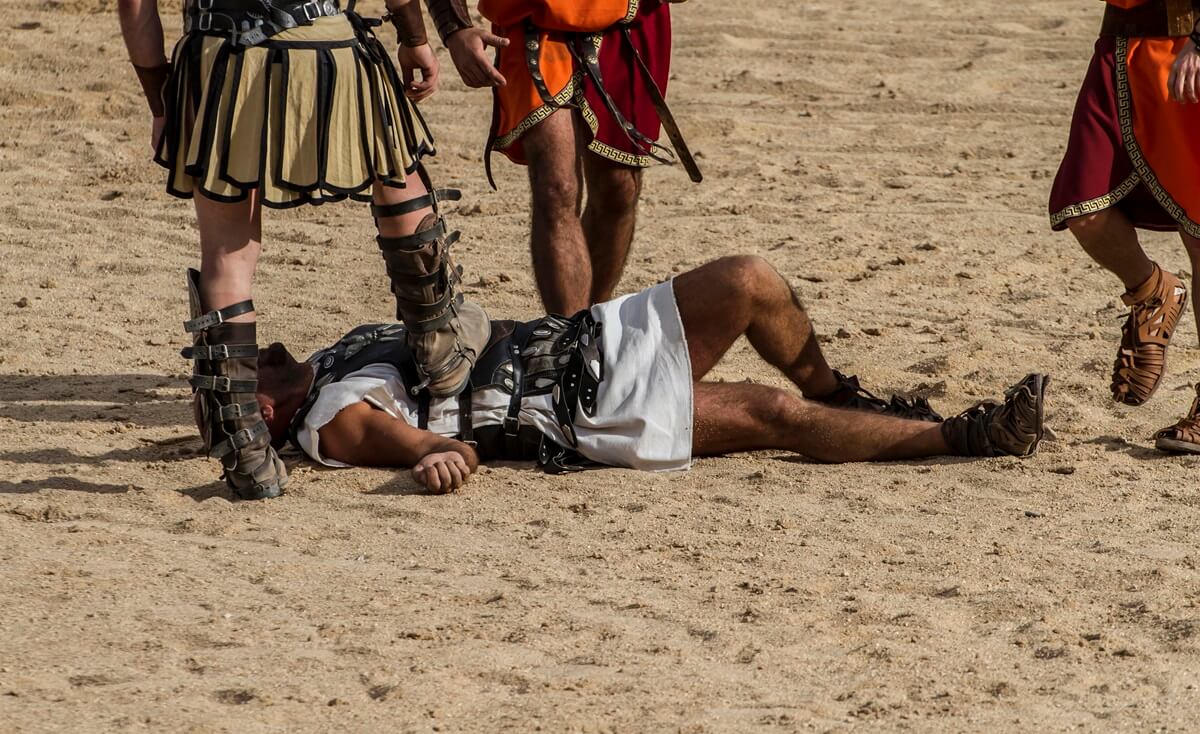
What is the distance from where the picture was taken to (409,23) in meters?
4.02

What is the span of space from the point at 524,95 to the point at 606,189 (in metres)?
0.49

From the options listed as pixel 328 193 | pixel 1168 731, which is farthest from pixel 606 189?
pixel 1168 731

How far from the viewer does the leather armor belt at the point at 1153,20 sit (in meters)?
4.48

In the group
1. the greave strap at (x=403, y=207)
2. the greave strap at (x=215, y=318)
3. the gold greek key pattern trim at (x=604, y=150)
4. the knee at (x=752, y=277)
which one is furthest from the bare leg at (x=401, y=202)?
the gold greek key pattern trim at (x=604, y=150)

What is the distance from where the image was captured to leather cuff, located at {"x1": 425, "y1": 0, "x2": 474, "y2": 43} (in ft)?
14.6

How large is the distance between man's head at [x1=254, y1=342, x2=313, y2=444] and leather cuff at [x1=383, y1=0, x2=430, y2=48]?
34.5 inches

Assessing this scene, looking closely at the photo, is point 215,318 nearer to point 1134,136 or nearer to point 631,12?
point 631,12

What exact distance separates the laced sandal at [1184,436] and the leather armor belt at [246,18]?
254 centimetres

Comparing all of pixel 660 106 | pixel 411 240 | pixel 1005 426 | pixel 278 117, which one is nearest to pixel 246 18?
pixel 278 117

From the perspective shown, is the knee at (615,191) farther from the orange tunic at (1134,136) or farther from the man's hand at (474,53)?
the orange tunic at (1134,136)

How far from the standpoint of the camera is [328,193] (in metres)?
3.83

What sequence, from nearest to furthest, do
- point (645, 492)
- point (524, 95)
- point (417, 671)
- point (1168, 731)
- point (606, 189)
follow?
point (1168, 731) → point (417, 671) → point (645, 492) → point (524, 95) → point (606, 189)

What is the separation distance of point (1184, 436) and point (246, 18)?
8.82 ft

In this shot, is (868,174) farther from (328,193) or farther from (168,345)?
(328,193)
